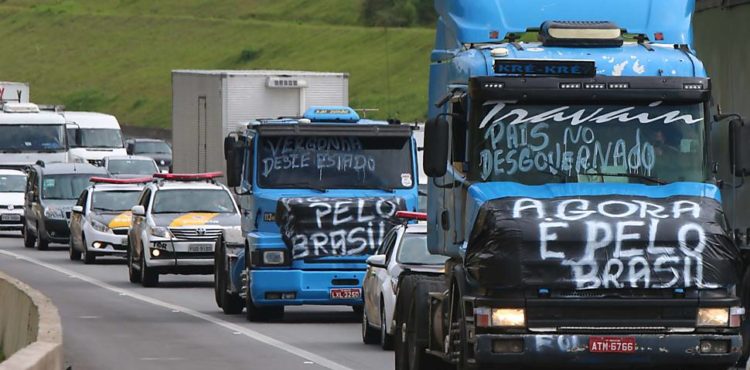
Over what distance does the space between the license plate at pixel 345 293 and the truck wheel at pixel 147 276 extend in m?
8.20

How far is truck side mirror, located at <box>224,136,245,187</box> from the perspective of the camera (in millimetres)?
24812

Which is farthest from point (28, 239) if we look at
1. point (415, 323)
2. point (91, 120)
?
point (415, 323)

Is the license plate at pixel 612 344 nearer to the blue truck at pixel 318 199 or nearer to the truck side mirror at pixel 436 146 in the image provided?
the truck side mirror at pixel 436 146

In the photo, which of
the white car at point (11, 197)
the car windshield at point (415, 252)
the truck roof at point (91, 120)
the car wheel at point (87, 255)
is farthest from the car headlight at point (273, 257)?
the truck roof at point (91, 120)

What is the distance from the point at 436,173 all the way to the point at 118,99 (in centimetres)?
9453

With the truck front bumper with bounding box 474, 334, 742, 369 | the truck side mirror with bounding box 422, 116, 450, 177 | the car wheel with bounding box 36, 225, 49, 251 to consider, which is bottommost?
the car wheel with bounding box 36, 225, 49, 251

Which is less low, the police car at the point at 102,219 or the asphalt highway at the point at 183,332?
the police car at the point at 102,219

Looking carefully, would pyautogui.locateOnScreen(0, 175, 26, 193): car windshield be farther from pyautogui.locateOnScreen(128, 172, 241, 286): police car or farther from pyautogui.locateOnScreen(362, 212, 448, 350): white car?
pyautogui.locateOnScreen(362, 212, 448, 350): white car

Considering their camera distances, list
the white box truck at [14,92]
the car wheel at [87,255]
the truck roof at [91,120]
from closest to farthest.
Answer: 1. the car wheel at [87,255]
2. the truck roof at [91,120]
3. the white box truck at [14,92]

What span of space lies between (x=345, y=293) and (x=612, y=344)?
1196 centimetres

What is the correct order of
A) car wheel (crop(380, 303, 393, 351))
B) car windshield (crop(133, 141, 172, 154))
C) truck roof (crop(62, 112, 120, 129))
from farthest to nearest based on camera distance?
car windshield (crop(133, 141, 172, 154)) → truck roof (crop(62, 112, 120, 129)) → car wheel (crop(380, 303, 393, 351))

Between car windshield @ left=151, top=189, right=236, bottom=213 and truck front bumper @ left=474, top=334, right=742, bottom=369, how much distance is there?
20524mm

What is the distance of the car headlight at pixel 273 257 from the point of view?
24.8 m

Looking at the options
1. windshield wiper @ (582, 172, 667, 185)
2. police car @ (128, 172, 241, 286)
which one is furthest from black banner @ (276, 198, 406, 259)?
windshield wiper @ (582, 172, 667, 185)
